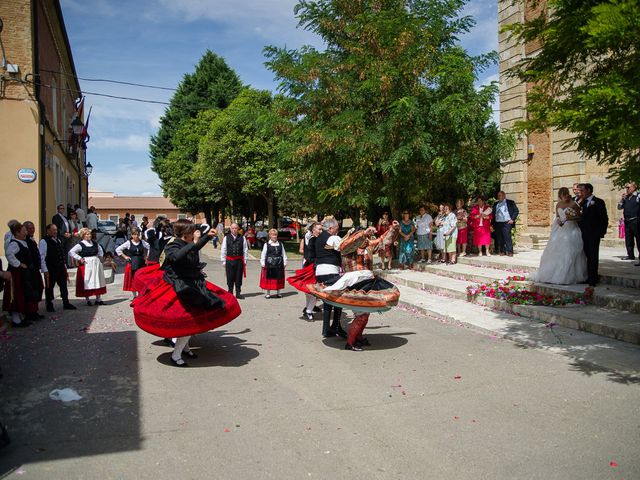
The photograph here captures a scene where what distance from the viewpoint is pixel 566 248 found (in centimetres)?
1041

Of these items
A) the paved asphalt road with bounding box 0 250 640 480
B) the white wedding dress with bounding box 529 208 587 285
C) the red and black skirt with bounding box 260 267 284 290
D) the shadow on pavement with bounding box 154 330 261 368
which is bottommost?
the shadow on pavement with bounding box 154 330 261 368

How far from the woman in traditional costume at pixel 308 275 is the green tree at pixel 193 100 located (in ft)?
117

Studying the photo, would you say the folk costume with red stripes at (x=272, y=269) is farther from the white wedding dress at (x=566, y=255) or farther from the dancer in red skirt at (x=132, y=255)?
the white wedding dress at (x=566, y=255)

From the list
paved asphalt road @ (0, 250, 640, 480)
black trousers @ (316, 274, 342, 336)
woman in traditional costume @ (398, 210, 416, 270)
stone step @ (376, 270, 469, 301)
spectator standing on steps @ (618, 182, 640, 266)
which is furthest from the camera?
woman in traditional costume @ (398, 210, 416, 270)

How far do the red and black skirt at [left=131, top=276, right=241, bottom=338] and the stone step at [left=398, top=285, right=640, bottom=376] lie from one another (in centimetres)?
420

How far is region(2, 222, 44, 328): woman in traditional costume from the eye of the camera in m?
9.13

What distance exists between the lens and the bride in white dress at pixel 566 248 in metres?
10.3

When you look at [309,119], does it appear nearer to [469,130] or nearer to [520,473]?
[469,130]

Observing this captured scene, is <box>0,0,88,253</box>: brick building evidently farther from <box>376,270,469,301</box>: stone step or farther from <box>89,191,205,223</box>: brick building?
<box>89,191,205,223</box>: brick building

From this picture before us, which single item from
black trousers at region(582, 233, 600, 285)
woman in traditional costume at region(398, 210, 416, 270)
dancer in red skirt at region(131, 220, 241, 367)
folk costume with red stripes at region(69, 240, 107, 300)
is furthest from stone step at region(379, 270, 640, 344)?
folk costume with red stripes at region(69, 240, 107, 300)

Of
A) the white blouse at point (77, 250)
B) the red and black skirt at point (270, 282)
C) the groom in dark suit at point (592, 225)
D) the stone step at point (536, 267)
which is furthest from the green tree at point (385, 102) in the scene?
the white blouse at point (77, 250)

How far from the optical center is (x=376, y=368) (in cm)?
643

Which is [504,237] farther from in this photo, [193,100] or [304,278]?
[193,100]

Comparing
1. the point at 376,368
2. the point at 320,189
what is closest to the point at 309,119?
the point at 320,189
